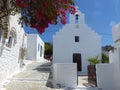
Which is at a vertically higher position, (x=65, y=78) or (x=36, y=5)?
(x=36, y=5)

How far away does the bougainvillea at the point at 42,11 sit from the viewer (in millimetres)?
3203

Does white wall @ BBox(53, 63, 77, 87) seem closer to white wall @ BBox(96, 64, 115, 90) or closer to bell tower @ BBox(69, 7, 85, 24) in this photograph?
white wall @ BBox(96, 64, 115, 90)

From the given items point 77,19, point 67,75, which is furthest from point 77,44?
point 67,75

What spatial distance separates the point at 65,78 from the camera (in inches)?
476

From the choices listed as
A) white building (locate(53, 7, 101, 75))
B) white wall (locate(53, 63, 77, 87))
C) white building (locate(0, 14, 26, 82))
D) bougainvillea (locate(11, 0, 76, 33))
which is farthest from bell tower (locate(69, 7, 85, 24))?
bougainvillea (locate(11, 0, 76, 33))

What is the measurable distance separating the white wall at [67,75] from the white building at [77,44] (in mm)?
9701

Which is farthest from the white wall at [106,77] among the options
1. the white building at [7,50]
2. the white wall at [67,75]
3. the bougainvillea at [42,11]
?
the bougainvillea at [42,11]

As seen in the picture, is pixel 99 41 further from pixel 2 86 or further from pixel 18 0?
pixel 18 0

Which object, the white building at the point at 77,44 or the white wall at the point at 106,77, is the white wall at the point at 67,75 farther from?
→ the white building at the point at 77,44

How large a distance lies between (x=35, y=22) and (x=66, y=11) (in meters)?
0.61

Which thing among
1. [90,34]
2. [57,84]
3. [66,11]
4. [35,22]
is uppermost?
[90,34]

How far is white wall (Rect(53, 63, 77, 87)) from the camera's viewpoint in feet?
39.1

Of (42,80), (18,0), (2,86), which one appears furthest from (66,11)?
(42,80)

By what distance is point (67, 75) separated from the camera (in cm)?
1206
